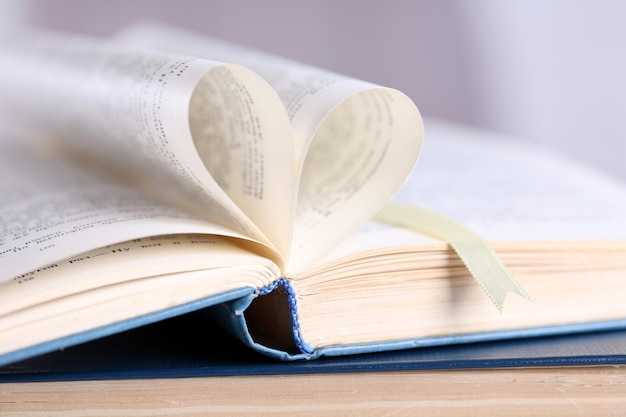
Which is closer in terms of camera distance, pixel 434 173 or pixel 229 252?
pixel 229 252

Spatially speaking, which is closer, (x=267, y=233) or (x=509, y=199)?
(x=267, y=233)

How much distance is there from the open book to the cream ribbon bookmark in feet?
0.03

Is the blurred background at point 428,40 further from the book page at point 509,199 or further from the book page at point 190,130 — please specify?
the book page at point 190,130

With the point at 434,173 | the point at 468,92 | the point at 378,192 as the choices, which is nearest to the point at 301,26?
the point at 468,92

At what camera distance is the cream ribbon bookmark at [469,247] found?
42cm

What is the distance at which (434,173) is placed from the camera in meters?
0.73

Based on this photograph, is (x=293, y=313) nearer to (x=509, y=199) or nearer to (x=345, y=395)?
(x=345, y=395)

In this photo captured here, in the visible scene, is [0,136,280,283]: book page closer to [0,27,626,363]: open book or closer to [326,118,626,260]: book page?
[0,27,626,363]: open book

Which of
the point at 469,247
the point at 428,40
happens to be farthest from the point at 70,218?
the point at 428,40

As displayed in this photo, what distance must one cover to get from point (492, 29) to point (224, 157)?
1.48 m

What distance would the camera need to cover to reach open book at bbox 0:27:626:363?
0.38 meters

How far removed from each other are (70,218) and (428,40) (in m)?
1.46

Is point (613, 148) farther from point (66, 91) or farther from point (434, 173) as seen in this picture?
point (66, 91)

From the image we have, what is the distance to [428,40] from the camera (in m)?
1.79
